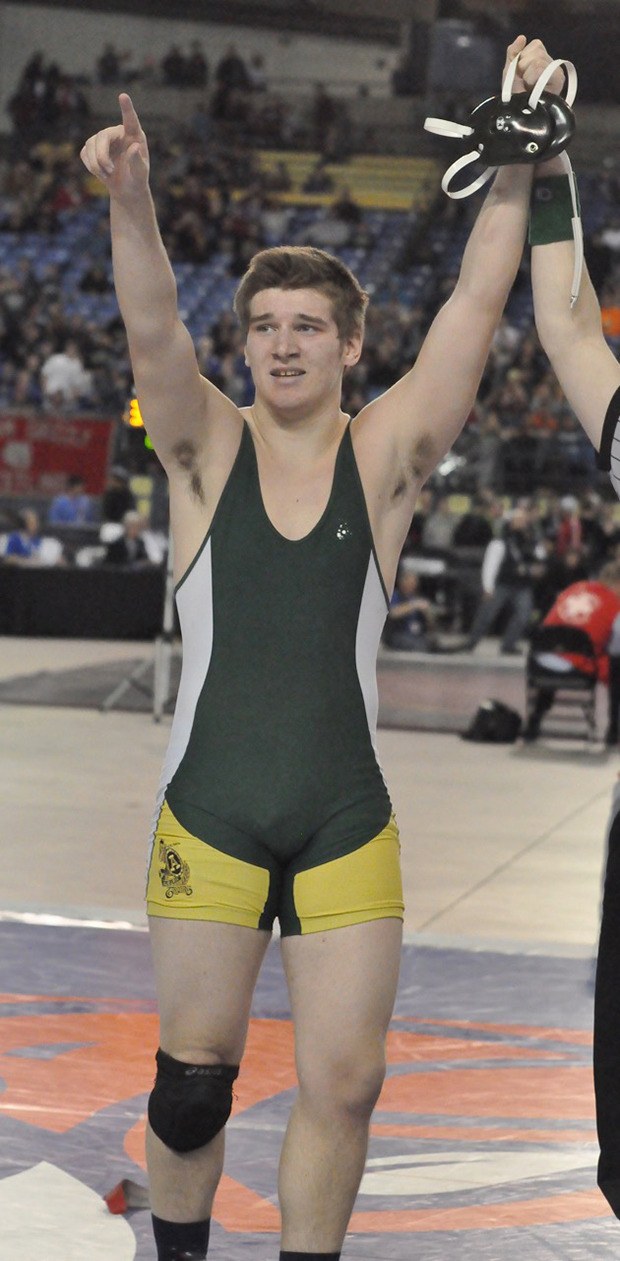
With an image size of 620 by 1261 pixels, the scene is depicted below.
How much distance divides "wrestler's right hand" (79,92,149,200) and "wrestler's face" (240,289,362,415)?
0.30m

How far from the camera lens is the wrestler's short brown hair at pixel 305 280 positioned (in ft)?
10.3

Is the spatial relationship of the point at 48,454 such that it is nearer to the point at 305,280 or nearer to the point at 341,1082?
the point at 305,280

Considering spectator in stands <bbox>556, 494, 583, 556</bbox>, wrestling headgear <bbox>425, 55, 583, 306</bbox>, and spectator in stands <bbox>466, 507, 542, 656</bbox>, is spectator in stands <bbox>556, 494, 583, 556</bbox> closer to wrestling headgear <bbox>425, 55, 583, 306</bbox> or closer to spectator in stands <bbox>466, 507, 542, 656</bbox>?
spectator in stands <bbox>466, 507, 542, 656</bbox>

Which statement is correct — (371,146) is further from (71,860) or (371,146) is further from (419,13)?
(71,860)

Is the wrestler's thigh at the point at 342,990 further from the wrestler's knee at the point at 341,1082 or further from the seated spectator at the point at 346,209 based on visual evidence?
the seated spectator at the point at 346,209

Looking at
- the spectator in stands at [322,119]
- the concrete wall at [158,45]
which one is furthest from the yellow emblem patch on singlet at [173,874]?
the concrete wall at [158,45]

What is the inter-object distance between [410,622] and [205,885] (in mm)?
15749

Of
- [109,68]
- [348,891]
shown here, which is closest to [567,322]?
[348,891]

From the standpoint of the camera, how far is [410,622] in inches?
735

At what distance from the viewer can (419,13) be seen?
30.0 metres

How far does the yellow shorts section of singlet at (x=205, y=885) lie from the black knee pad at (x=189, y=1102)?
0.24 metres

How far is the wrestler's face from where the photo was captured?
3.10 meters

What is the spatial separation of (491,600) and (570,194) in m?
15.7

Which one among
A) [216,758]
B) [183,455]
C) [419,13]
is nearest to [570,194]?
[183,455]
